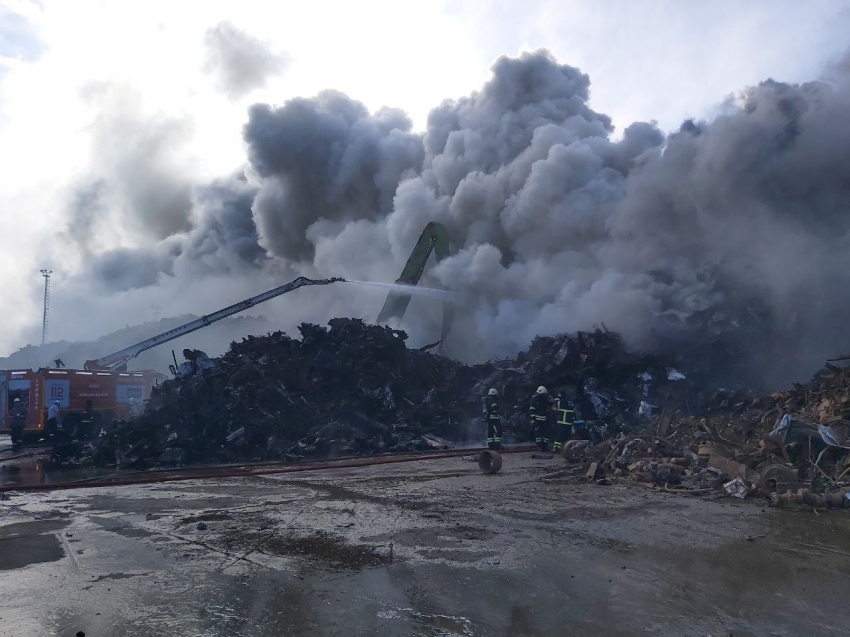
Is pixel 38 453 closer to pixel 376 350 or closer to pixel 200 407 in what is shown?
pixel 200 407

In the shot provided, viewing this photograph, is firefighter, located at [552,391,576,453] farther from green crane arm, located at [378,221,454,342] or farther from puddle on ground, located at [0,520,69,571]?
green crane arm, located at [378,221,454,342]

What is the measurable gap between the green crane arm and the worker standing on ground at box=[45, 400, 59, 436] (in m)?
11.3

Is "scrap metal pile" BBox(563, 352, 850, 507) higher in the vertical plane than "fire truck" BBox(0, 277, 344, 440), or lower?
lower

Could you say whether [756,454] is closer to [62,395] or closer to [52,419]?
[52,419]

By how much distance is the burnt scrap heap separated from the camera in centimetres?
1277

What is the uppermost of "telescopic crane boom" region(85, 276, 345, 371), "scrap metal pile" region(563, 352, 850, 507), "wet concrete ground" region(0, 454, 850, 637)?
"telescopic crane boom" region(85, 276, 345, 371)

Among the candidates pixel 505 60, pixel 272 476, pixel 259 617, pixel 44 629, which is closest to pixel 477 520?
pixel 259 617

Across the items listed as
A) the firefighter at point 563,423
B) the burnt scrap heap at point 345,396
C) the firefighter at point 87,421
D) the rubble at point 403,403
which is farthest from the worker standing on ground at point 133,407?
the firefighter at point 563,423

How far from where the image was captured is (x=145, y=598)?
3875 mm

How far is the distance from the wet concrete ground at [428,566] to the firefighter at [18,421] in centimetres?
1144

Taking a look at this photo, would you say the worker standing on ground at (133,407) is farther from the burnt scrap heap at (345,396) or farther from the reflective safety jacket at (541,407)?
the reflective safety jacket at (541,407)

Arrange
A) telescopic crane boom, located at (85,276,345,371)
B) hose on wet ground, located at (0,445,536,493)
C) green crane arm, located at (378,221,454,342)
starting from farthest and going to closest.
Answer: green crane arm, located at (378,221,454,342)
telescopic crane boom, located at (85,276,345,371)
hose on wet ground, located at (0,445,536,493)

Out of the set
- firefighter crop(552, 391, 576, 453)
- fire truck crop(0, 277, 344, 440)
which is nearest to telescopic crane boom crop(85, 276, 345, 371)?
fire truck crop(0, 277, 344, 440)

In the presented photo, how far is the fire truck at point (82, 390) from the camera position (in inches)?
676
